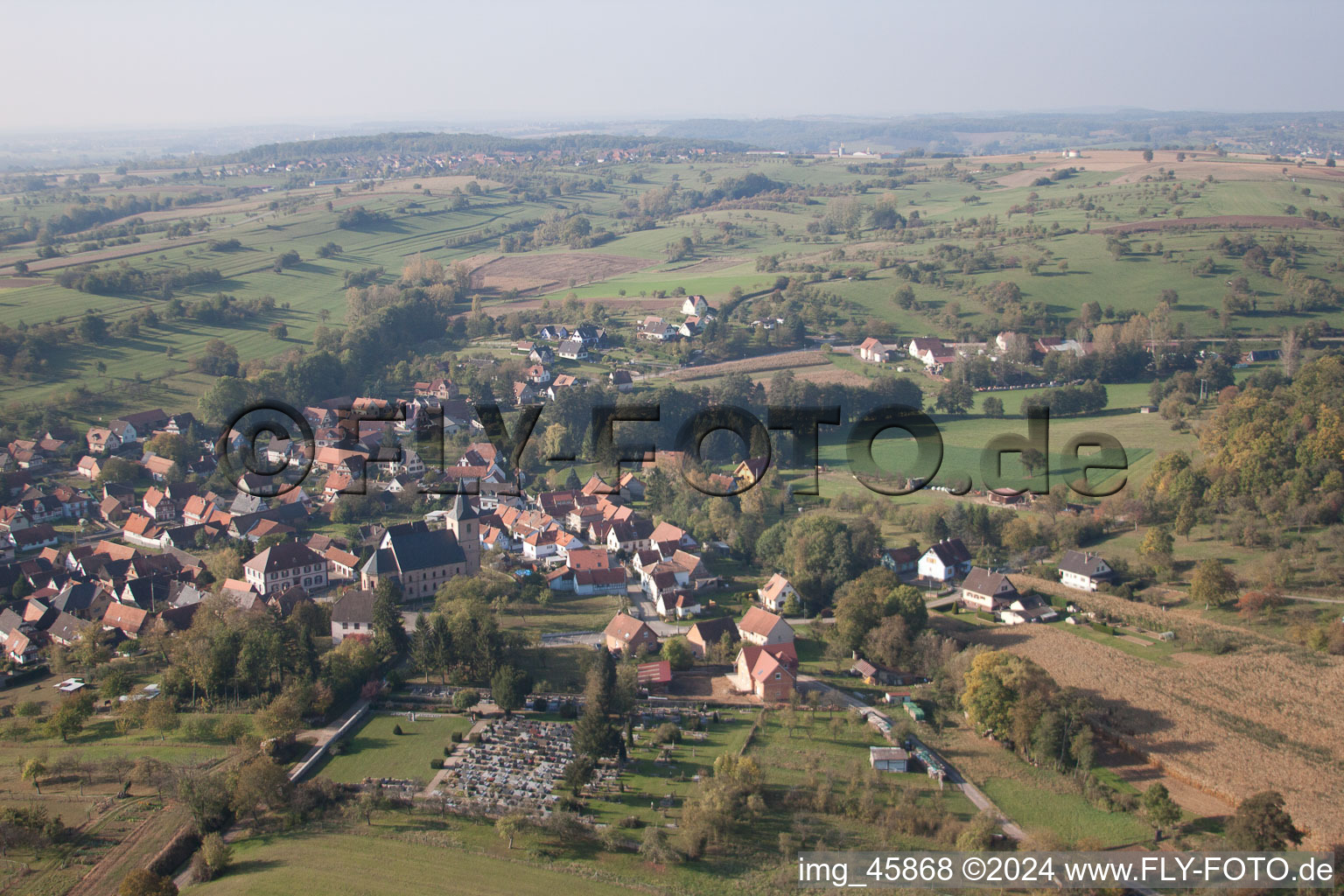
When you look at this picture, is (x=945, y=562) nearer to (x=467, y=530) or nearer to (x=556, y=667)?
(x=556, y=667)

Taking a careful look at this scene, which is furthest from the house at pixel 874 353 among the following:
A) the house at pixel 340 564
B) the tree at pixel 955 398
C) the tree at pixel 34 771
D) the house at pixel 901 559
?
the tree at pixel 34 771

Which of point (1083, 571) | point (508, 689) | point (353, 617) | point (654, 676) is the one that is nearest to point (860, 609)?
point (654, 676)

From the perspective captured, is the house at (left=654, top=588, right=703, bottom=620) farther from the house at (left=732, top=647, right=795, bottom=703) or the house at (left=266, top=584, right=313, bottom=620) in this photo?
the house at (left=266, top=584, right=313, bottom=620)

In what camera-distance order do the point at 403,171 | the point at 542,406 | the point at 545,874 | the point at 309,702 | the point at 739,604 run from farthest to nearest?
the point at 403,171 < the point at 542,406 < the point at 739,604 < the point at 309,702 < the point at 545,874

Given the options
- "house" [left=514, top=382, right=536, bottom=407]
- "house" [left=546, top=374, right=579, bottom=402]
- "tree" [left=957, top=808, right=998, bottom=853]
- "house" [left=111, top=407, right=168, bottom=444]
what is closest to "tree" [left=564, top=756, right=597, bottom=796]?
"tree" [left=957, top=808, right=998, bottom=853]

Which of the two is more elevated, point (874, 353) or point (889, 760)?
point (874, 353)

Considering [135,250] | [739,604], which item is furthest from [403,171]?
[739,604]

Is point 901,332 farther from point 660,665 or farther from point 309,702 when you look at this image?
point 309,702
